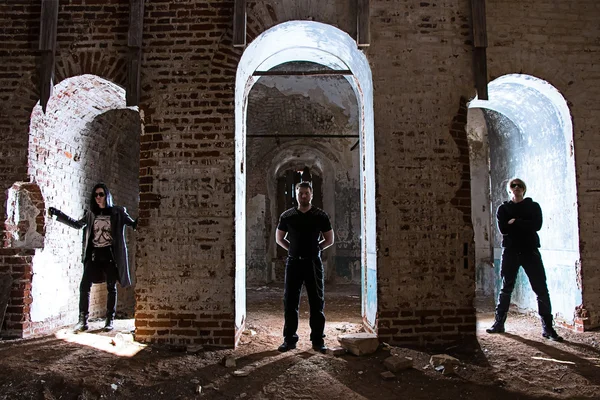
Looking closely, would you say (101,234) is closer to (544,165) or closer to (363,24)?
(363,24)

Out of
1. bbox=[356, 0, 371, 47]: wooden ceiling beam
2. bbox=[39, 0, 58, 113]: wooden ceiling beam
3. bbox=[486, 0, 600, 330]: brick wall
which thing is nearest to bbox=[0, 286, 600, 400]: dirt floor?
bbox=[486, 0, 600, 330]: brick wall

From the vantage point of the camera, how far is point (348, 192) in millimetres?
11492

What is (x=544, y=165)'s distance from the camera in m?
5.96

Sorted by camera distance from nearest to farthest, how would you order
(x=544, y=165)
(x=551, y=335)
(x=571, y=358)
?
(x=571, y=358), (x=551, y=335), (x=544, y=165)

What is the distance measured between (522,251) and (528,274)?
260mm

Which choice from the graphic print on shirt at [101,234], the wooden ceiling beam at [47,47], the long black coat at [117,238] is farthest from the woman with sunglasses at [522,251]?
the wooden ceiling beam at [47,47]

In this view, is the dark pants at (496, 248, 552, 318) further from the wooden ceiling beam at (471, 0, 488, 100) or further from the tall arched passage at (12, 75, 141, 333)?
the tall arched passage at (12, 75, 141, 333)

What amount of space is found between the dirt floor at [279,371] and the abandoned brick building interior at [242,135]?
0.32 m

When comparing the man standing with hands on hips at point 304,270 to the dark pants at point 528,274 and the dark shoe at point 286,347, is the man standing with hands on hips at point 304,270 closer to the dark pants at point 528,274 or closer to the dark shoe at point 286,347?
the dark shoe at point 286,347

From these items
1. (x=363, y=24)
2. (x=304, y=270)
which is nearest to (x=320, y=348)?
(x=304, y=270)

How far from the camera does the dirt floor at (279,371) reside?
349 cm

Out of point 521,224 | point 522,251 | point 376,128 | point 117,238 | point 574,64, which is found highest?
point 574,64

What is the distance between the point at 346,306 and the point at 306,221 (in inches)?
155

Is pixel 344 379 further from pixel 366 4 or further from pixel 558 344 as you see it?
pixel 366 4
